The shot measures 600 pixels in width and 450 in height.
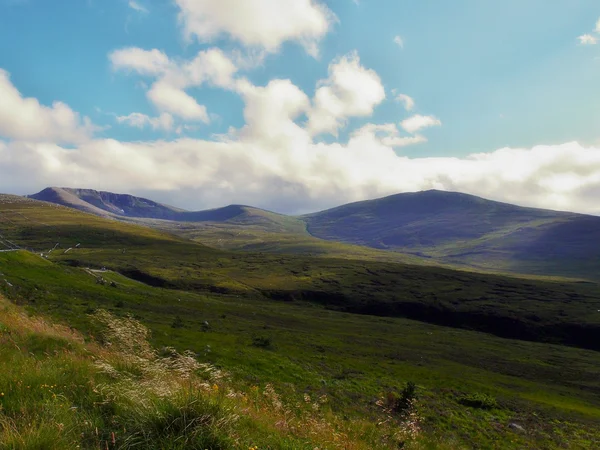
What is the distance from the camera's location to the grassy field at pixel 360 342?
23.2 m

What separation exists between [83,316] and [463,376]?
4288 cm

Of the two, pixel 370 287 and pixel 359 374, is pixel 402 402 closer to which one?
pixel 359 374

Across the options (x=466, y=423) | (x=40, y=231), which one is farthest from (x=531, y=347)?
(x=40, y=231)

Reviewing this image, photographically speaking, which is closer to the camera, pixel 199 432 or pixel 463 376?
pixel 199 432

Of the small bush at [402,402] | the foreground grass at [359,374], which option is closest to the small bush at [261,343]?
the foreground grass at [359,374]

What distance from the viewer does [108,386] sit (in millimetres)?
7648

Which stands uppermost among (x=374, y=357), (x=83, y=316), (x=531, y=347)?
(x=83, y=316)

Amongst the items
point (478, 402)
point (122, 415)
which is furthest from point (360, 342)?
point (122, 415)

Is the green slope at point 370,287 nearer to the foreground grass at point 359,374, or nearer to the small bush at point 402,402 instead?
the foreground grass at point 359,374

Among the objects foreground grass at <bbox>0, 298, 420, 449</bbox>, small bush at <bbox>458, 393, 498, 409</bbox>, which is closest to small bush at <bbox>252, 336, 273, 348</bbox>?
small bush at <bbox>458, 393, 498, 409</bbox>

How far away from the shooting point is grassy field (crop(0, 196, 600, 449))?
23188mm

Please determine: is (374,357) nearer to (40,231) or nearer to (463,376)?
(463,376)

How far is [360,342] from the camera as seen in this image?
56812 mm

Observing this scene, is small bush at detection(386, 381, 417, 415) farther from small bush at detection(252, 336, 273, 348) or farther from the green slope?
the green slope
